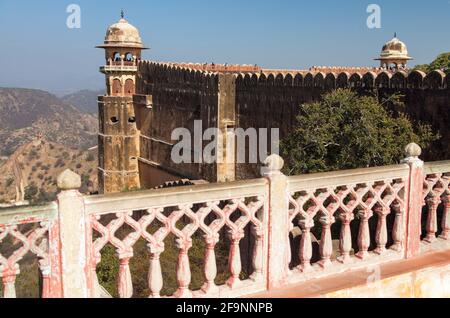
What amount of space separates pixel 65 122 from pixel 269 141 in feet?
196

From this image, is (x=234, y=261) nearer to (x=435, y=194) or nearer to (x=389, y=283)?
(x=389, y=283)

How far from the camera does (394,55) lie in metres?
23.6

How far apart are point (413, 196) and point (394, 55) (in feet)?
69.9

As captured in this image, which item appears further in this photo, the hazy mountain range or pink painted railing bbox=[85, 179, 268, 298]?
the hazy mountain range

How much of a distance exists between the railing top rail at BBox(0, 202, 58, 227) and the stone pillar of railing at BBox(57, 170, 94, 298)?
45mm

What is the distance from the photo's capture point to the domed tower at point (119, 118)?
20797mm

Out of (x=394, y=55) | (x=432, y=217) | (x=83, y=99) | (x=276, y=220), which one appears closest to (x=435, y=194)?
(x=432, y=217)

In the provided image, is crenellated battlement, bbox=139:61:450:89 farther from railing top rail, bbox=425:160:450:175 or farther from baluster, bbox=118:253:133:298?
baluster, bbox=118:253:133:298

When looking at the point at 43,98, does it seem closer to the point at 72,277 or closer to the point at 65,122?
the point at 65,122

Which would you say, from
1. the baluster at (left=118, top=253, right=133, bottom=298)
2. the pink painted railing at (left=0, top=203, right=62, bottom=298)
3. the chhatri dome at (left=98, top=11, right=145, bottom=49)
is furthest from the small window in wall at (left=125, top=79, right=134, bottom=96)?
the pink painted railing at (left=0, top=203, right=62, bottom=298)

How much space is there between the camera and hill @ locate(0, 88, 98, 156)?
193ft

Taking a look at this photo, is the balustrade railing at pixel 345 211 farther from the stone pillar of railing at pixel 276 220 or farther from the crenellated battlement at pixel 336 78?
the crenellated battlement at pixel 336 78

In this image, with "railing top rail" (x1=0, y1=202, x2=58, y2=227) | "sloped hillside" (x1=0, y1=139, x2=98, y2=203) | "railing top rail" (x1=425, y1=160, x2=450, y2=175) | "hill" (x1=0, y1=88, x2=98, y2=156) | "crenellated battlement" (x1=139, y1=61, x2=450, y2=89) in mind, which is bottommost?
"sloped hillside" (x1=0, y1=139, x2=98, y2=203)

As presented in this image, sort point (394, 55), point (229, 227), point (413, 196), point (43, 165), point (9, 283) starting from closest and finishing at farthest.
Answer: point (9, 283)
point (229, 227)
point (413, 196)
point (394, 55)
point (43, 165)
